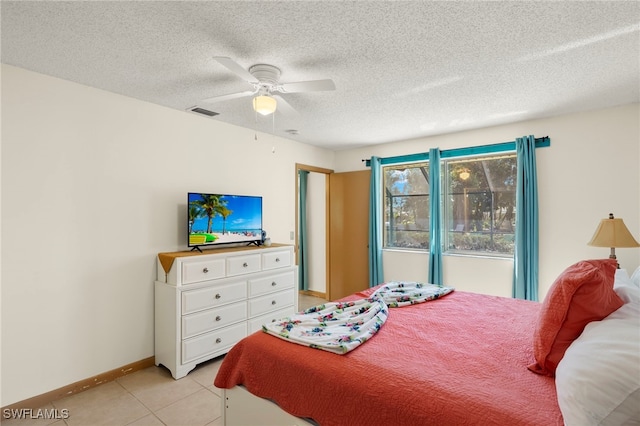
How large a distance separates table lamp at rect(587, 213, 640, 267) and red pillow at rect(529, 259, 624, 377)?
5.93 ft

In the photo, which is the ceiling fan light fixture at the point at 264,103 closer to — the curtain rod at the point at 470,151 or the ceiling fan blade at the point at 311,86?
the ceiling fan blade at the point at 311,86

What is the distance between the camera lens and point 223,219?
3.44 m

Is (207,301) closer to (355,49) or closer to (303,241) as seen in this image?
(355,49)

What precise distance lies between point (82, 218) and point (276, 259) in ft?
6.19

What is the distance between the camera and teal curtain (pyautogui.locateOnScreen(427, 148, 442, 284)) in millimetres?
4246

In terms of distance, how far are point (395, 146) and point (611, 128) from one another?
2.42 metres

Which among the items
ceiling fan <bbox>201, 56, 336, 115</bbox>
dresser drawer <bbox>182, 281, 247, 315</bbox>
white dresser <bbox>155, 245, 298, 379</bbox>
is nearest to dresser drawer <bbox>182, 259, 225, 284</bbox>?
white dresser <bbox>155, 245, 298, 379</bbox>

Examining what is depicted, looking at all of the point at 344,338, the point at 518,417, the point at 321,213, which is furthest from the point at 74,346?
the point at 321,213

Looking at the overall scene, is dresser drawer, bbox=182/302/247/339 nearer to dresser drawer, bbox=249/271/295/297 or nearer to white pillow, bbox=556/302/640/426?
dresser drawer, bbox=249/271/295/297

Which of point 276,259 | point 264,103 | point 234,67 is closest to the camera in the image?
point 234,67

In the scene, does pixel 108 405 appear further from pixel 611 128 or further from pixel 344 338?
pixel 611 128

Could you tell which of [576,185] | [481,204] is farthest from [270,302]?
[576,185]

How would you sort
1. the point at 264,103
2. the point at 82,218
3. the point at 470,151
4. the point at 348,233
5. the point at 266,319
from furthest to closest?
the point at 348,233, the point at 470,151, the point at 266,319, the point at 82,218, the point at 264,103

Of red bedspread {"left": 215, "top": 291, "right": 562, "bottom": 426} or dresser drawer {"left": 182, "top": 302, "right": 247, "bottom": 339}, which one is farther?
dresser drawer {"left": 182, "top": 302, "right": 247, "bottom": 339}
